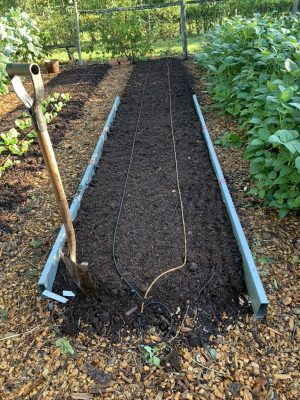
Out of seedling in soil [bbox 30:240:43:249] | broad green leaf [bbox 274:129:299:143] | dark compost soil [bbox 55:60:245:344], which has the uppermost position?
broad green leaf [bbox 274:129:299:143]

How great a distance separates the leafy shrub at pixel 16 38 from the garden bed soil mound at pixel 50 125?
2.89ft

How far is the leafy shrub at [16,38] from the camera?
6715 mm

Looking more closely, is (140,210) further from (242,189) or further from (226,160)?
(226,160)

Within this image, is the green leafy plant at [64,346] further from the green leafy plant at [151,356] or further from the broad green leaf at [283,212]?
the broad green leaf at [283,212]

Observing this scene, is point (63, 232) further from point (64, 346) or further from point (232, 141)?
point (232, 141)

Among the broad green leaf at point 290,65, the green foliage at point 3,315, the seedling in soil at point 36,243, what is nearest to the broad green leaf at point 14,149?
the seedling in soil at point 36,243

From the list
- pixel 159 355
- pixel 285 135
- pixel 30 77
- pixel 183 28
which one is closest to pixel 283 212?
pixel 285 135

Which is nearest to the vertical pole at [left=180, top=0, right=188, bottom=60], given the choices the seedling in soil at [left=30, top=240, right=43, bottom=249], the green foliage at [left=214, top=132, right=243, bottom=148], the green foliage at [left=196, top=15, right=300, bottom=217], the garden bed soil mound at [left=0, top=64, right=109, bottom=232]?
the garden bed soil mound at [left=0, top=64, right=109, bottom=232]

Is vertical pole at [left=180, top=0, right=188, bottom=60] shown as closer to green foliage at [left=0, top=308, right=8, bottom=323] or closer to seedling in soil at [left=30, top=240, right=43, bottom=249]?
seedling in soil at [left=30, top=240, right=43, bottom=249]

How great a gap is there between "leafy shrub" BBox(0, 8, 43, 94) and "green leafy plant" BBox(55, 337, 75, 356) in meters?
5.57

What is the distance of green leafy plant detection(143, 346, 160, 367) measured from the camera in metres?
2.12

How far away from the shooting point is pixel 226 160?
415 centimetres

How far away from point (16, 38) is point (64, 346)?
7628mm

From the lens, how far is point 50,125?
541cm
